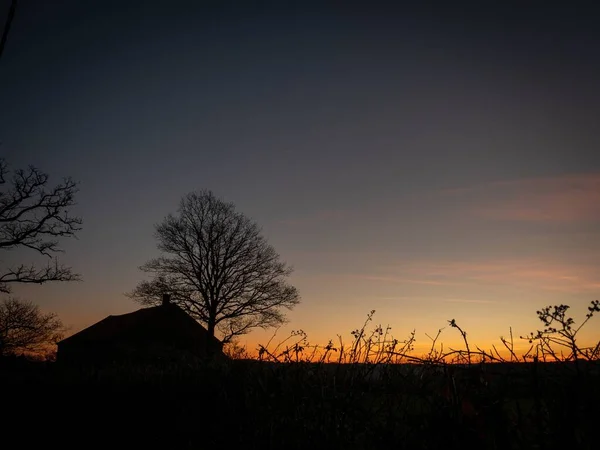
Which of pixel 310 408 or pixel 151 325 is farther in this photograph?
pixel 151 325

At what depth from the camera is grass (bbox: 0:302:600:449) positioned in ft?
6.57

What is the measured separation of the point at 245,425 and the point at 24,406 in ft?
20.1

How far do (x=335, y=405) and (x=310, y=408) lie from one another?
0.68 meters

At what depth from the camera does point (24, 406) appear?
28.5 ft

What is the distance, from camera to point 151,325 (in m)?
32.8

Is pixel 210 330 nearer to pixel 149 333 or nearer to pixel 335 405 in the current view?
pixel 149 333

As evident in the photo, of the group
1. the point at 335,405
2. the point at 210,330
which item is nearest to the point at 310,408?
the point at 335,405

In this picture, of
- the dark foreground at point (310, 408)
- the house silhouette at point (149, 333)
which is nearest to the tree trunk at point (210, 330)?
the house silhouette at point (149, 333)

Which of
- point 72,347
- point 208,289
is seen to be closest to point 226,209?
point 208,289

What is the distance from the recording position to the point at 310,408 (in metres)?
3.79

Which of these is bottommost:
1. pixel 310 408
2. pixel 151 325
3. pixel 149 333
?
pixel 310 408

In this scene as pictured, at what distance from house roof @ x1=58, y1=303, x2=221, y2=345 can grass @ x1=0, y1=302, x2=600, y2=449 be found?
2423 cm

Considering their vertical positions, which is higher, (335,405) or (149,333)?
(149,333)

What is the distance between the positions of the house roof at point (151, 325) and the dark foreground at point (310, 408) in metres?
23.4
